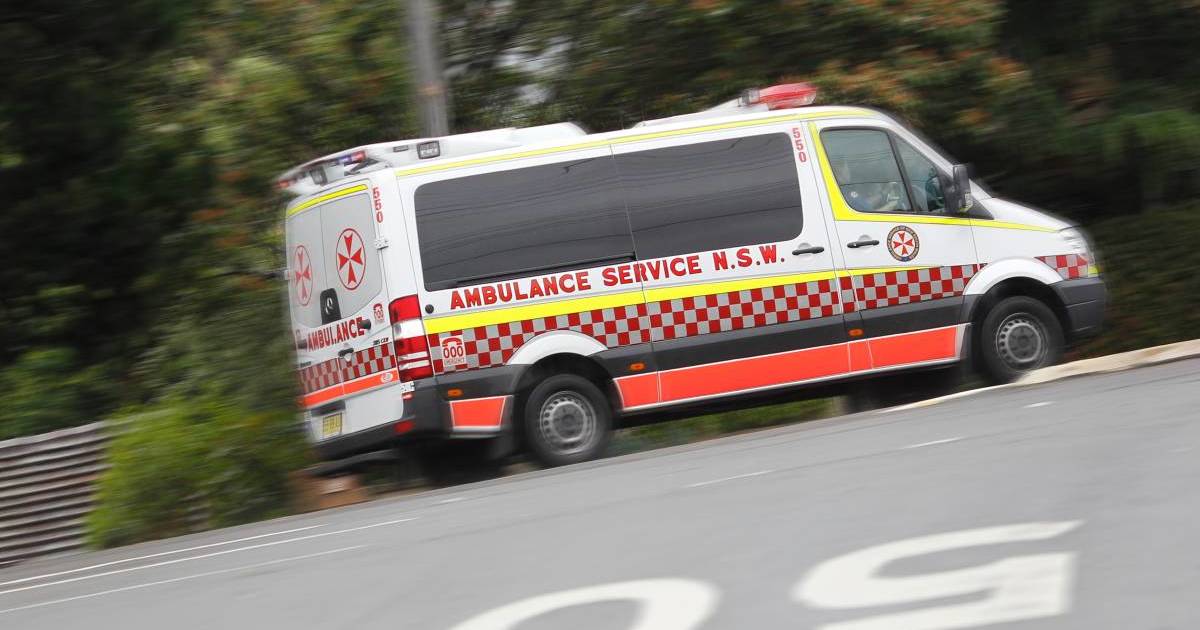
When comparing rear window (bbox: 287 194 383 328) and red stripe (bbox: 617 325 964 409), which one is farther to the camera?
red stripe (bbox: 617 325 964 409)

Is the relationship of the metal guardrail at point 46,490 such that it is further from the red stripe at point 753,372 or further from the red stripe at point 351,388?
the red stripe at point 753,372

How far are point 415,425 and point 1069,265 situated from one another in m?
4.81

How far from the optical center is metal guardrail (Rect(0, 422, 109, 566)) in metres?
10.5

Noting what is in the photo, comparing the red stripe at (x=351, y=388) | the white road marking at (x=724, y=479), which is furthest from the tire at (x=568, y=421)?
the white road marking at (x=724, y=479)

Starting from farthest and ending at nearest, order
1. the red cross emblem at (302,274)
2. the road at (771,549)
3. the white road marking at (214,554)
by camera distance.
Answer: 1. the red cross emblem at (302,274)
2. the white road marking at (214,554)
3. the road at (771,549)

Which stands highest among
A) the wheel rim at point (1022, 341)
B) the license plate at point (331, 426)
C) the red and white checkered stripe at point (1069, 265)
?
the red and white checkered stripe at point (1069, 265)

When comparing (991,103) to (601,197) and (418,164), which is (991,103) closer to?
(601,197)

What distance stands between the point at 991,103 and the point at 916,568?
9739mm

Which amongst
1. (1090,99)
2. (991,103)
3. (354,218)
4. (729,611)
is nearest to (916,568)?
(729,611)

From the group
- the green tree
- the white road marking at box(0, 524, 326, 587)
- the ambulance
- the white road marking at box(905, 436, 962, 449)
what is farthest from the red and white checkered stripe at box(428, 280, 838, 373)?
the white road marking at box(905, 436, 962, 449)

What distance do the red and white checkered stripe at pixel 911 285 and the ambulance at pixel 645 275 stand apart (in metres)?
0.01

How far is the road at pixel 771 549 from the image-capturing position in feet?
14.2

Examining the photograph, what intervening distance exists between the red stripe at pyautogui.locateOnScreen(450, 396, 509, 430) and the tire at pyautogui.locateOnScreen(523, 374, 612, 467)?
20 centimetres

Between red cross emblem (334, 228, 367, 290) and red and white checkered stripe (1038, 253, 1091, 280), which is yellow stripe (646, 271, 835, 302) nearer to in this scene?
red and white checkered stripe (1038, 253, 1091, 280)
